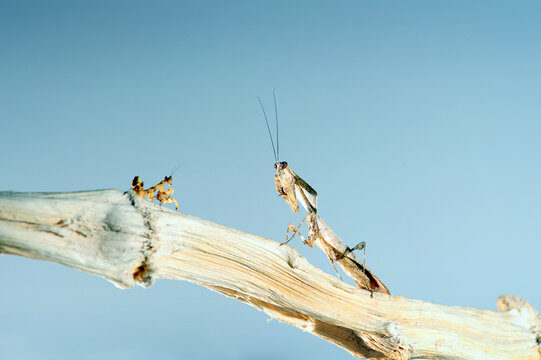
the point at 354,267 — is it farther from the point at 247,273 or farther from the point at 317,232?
the point at 247,273

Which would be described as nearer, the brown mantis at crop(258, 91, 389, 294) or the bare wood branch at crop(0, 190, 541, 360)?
the bare wood branch at crop(0, 190, 541, 360)

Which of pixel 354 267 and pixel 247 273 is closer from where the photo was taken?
pixel 247 273

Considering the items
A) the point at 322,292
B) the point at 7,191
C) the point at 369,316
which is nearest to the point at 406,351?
the point at 369,316

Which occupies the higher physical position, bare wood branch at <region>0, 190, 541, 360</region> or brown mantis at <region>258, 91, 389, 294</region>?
brown mantis at <region>258, 91, 389, 294</region>

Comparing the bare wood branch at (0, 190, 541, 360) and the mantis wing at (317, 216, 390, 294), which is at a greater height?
the mantis wing at (317, 216, 390, 294)

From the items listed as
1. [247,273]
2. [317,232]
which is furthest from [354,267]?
[247,273]

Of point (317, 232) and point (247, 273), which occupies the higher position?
point (317, 232)
